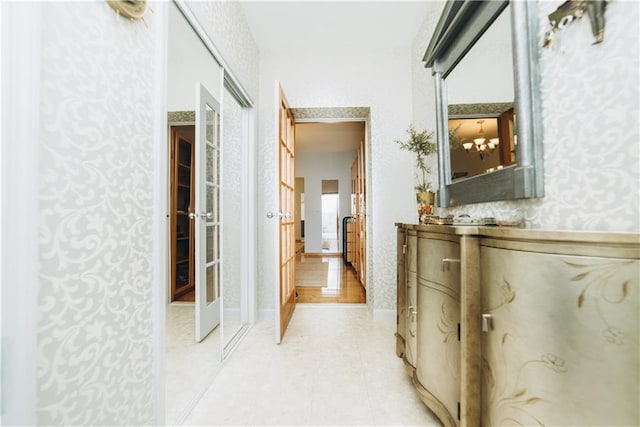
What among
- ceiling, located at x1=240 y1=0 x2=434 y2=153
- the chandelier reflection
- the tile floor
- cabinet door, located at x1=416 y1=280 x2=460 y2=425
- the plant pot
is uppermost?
ceiling, located at x1=240 y1=0 x2=434 y2=153

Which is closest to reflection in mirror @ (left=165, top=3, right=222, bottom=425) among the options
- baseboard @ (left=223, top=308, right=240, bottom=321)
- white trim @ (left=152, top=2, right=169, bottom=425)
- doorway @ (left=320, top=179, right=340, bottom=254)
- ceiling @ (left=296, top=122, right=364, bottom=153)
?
white trim @ (left=152, top=2, right=169, bottom=425)

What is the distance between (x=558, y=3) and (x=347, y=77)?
1.93 m

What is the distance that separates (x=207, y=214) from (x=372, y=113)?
1.82 meters

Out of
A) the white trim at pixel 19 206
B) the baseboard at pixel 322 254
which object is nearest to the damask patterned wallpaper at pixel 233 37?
the white trim at pixel 19 206

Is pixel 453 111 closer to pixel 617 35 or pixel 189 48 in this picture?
pixel 617 35

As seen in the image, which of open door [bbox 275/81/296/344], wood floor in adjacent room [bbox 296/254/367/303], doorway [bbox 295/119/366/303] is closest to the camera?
open door [bbox 275/81/296/344]

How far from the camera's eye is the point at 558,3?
0.93m

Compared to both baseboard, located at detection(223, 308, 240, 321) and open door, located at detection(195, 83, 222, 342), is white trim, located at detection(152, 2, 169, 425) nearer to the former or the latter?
open door, located at detection(195, 83, 222, 342)

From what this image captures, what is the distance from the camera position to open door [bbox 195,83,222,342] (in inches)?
69.6

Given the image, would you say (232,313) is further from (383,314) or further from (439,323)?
(439,323)

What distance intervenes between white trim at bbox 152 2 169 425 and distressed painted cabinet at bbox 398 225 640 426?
116cm

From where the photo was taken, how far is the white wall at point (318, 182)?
23.3 feet

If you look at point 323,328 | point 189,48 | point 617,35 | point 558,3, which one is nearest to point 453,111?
point 558,3

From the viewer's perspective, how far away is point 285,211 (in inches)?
96.0
